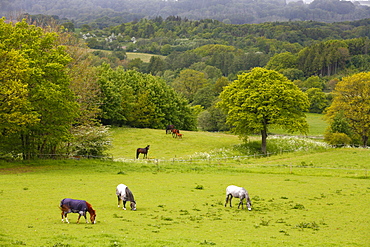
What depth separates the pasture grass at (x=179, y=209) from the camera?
19.1m

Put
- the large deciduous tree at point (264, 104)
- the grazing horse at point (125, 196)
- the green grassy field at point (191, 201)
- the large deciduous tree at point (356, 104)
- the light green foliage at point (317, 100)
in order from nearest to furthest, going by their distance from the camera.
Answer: the green grassy field at point (191, 201)
the grazing horse at point (125, 196)
the large deciduous tree at point (264, 104)
the large deciduous tree at point (356, 104)
the light green foliage at point (317, 100)

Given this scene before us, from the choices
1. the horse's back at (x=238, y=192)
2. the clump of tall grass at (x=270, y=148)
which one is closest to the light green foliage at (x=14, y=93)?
the horse's back at (x=238, y=192)

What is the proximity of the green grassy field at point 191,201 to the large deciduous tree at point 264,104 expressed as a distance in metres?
6.95

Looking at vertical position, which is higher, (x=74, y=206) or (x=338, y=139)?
(x=74, y=206)

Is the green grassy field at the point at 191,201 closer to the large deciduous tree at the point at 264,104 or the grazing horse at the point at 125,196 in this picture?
the grazing horse at the point at 125,196

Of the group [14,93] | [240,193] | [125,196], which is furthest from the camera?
[14,93]

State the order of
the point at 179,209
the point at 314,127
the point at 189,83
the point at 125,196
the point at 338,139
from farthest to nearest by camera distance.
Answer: the point at 189,83 → the point at 314,127 → the point at 338,139 → the point at 179,209 → the point at 125,196

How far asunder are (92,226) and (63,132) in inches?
988

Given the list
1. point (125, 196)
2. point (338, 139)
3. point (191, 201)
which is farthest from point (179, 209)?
point (338, 139)

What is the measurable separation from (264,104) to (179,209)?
40.3 meters

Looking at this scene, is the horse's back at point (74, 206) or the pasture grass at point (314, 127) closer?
the horse's back at point (74, 206)

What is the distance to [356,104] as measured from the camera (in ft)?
238

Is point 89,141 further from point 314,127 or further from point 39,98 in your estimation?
point 314,127

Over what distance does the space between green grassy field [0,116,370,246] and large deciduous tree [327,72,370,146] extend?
16.4 meters
